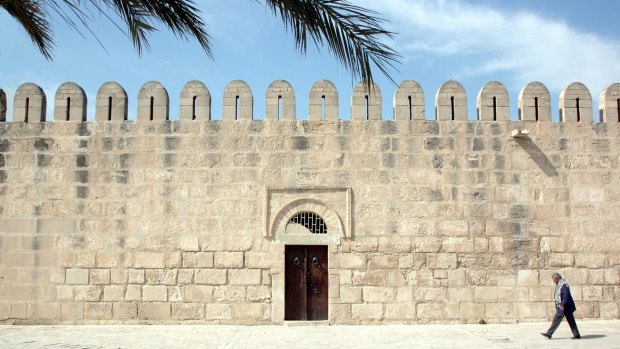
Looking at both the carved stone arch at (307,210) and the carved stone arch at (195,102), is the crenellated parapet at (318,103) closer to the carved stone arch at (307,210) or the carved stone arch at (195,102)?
the carved stone arch at (195,102)

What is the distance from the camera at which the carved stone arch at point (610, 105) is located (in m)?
9.37

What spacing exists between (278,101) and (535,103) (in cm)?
406

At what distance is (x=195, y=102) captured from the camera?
9312mm

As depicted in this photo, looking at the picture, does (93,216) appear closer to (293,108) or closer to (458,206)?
(293,108)

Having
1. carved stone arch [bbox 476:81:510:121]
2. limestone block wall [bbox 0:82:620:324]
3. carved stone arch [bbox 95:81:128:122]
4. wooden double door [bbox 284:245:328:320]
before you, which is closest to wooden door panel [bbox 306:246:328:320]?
wooden double door [bbox 284:245:328:320]

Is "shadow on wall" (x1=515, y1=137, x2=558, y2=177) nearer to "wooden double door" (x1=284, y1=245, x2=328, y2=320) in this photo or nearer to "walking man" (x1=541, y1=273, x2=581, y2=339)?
"walking man" (x1=541, y1=273, x2=581, y2=339)

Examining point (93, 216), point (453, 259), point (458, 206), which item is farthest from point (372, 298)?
point (93, 216)

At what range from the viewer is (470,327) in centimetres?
854

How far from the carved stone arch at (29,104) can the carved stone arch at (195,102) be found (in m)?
2.24

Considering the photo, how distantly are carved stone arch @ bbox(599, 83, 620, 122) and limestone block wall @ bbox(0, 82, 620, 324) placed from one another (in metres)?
0.30

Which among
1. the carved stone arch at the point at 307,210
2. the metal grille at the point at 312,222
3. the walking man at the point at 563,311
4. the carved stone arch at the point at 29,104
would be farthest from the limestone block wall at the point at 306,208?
the walking man at the point at 563,311

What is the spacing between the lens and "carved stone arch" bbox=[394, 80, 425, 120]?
9227 millimetres

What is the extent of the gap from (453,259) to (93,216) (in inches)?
218

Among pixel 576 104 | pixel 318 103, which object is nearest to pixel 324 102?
pixel 318 103
